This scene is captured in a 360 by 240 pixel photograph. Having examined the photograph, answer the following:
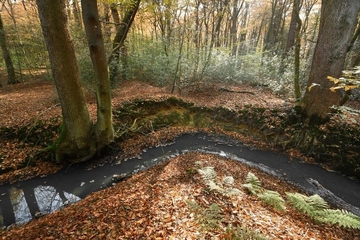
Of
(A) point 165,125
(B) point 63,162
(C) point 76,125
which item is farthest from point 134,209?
(A) point 165,125

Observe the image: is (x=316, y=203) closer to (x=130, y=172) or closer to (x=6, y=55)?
(x=130, y=172)

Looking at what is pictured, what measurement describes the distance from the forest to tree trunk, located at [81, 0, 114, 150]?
0.10ft

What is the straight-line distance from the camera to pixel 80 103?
5.30 metres

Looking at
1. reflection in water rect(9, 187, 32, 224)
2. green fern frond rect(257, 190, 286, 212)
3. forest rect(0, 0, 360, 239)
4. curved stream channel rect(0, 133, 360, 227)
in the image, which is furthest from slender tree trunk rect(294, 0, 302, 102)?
reflection in water rect(9, 187, 32, 224)

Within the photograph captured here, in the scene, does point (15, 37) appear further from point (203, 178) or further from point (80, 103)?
point (203, 178)

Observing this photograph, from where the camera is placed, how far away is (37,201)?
4535 millimetres

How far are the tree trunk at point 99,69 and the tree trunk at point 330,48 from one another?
6.51 metres

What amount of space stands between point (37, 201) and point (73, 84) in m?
3.08

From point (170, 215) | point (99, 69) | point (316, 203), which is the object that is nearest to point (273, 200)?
point (316, 203)

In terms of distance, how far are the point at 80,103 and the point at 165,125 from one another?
3.91 metres

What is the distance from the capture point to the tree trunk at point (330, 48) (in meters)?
5.70

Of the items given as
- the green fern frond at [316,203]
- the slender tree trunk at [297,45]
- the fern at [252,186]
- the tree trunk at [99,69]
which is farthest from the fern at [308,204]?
the tree trunk at [99,69]

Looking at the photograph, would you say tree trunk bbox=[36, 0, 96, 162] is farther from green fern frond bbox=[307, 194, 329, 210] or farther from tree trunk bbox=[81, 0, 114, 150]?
green fern frond bbox=[307, 194, 329, 210]

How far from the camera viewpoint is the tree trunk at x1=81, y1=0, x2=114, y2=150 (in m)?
4.67
